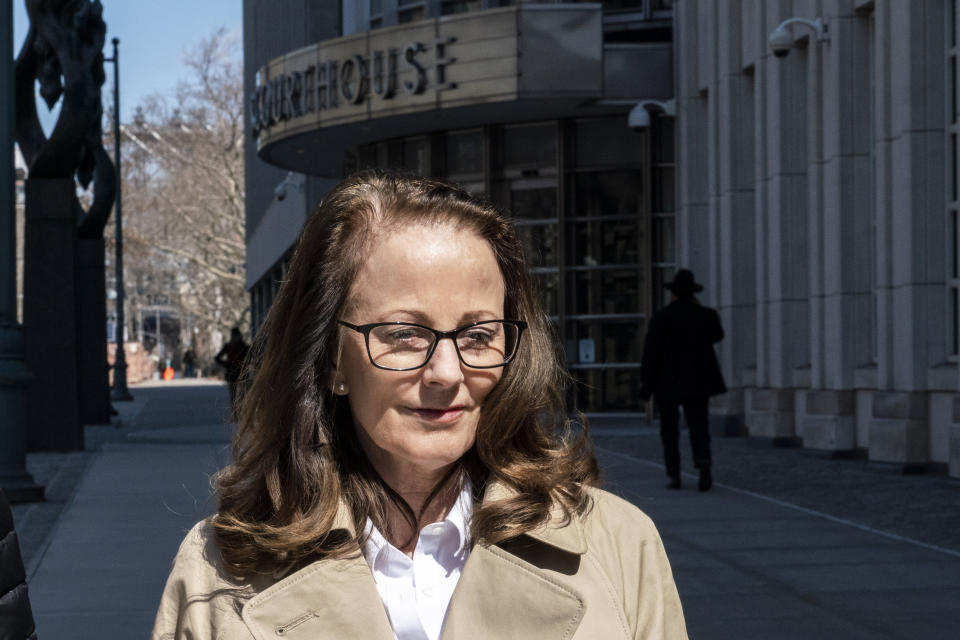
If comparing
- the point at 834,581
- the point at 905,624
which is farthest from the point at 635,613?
the point at 834,581

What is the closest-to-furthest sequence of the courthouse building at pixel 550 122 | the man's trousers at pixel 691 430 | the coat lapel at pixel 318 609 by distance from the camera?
the coat lapel at pixel 318 609 → the man's trousers at pixel 691 430 → the courthouse building at pixel 550 122

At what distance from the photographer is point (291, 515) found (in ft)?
7.93

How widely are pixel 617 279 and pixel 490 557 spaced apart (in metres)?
21.6

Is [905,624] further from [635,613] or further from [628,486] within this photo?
[628,486]

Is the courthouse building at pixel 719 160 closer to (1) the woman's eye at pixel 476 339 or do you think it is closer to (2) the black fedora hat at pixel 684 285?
(2) the black fedora hat at pixel 684 285

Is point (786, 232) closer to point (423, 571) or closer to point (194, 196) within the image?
point (423, 571)

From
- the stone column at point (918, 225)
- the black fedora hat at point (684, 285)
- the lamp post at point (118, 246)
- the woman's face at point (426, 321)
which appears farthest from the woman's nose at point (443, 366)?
the lamp post at point (118, 246)

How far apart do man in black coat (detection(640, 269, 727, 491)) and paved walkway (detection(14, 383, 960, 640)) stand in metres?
0.35

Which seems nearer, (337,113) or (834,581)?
(834,581)

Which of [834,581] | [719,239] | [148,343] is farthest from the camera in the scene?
[148,343]

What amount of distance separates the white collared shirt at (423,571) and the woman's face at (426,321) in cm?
10

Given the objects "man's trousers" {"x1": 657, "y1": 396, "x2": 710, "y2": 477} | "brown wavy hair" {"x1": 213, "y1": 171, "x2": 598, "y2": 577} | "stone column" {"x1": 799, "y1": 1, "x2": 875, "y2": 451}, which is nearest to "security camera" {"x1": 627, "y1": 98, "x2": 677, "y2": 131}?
"stone column" {"x1": 799, "y1": 1, "x2": 875, "y2": 451}

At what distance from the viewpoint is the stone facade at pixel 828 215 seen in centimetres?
1379

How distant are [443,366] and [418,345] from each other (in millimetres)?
52
